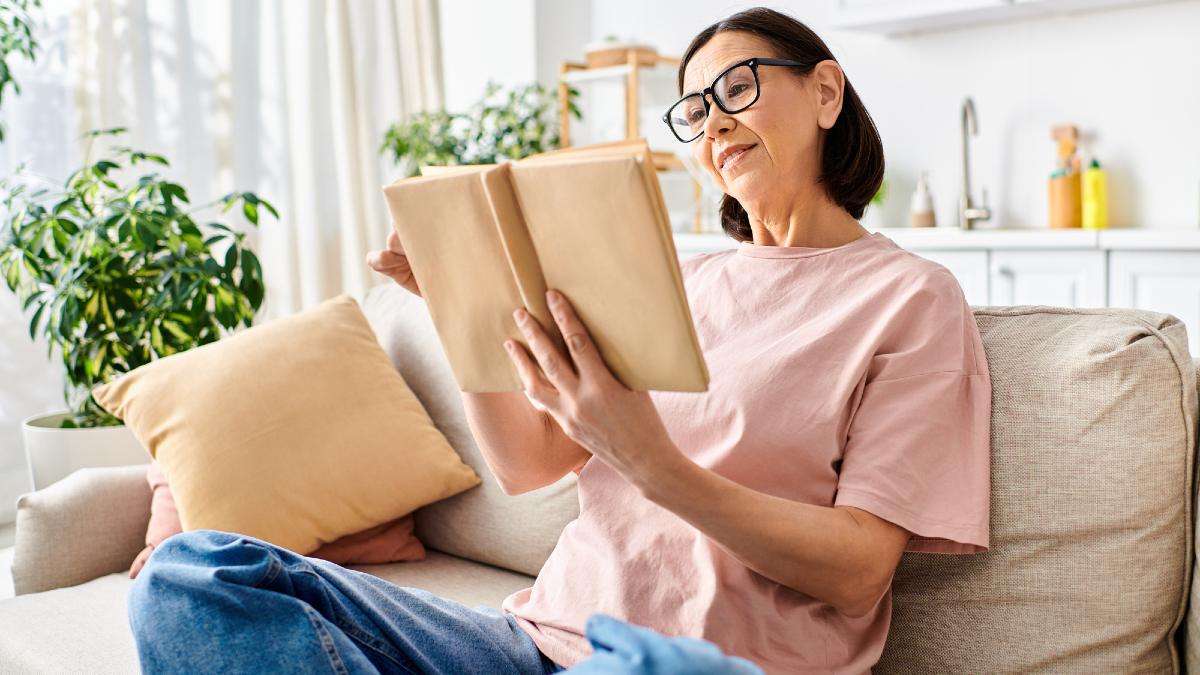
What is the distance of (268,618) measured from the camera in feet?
3.14

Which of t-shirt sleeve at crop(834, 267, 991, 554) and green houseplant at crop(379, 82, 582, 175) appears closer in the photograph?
t-shirt sleeve at crop(834, 267, 991, 554)

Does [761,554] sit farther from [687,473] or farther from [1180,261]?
[1180,261]

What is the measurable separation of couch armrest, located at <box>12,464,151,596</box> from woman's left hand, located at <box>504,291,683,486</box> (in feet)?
3.77

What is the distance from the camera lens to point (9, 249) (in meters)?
2.58

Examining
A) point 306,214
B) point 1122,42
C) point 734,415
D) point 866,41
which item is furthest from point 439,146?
point 734,415

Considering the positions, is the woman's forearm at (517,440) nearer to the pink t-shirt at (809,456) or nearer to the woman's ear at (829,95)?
the pink t-shirt at (809,456)

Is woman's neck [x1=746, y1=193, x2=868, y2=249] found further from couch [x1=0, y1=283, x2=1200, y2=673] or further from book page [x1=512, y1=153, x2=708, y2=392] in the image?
book page [x1=512, y1=153, x2=708, y2=392]

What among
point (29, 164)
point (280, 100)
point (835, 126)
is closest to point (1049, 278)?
point (835, 126)

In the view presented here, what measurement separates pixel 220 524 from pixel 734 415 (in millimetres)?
945

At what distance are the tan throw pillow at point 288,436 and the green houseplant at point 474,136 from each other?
6.85ft

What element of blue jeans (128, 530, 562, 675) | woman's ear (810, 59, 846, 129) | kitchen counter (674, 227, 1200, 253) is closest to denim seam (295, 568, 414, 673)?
blue jeans (128, 530, 562, 675)

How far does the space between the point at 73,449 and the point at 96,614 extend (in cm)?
96

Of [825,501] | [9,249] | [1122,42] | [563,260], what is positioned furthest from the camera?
[1122,42]

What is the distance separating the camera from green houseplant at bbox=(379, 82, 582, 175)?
392cm
